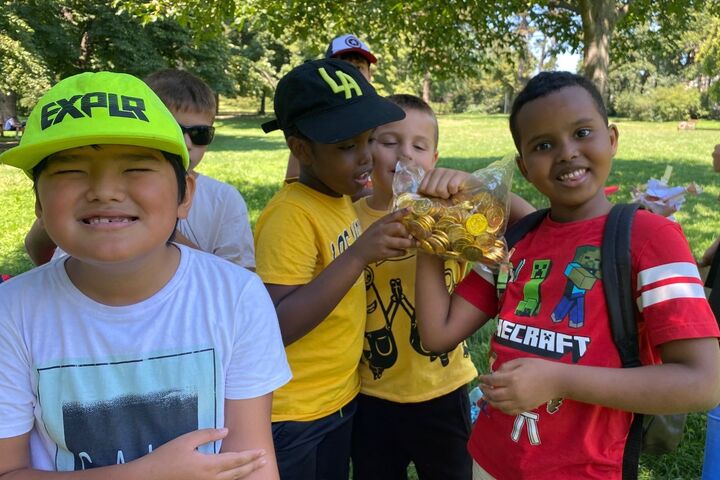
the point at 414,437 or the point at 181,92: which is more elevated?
the point at 181,92

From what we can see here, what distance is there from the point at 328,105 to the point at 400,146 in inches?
17.2

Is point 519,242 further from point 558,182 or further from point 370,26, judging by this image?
point 370,26

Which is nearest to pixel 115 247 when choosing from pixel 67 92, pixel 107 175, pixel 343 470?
pixel 107 175

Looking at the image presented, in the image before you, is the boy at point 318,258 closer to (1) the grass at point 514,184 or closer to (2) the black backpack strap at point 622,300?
(2) the black backpack strap at point 622,300

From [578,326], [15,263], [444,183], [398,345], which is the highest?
[444,183]

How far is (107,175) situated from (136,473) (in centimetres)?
64

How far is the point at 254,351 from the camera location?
1.43 metres

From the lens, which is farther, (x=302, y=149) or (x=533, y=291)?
(x=302, y=149)

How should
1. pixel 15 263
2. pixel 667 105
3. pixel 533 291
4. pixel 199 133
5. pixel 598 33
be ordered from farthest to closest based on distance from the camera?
pixel 667 105
pixel 598 33
pixel 15 263
pixel 199 133
pixel 533 291

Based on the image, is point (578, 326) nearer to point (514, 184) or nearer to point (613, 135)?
point (613, 135)

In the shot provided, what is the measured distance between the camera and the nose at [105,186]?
123cm

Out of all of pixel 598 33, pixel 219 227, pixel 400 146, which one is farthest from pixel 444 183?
pixel 598 33

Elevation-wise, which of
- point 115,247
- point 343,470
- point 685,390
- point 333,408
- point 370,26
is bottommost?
point 343,470

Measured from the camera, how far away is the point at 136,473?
122cm
